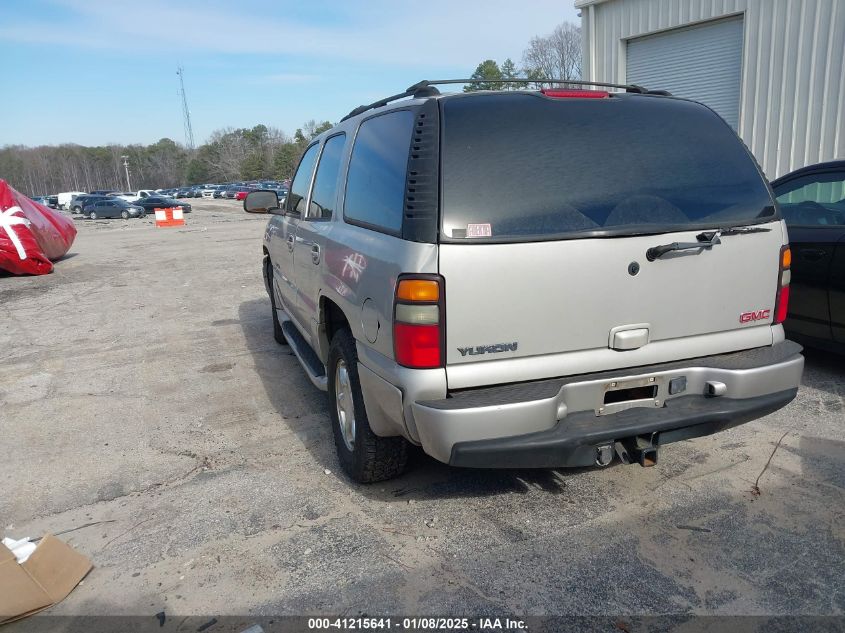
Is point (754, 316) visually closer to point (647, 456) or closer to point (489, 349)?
point (647, 456)

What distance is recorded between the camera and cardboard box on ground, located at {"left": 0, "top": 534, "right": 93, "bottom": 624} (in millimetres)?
2699

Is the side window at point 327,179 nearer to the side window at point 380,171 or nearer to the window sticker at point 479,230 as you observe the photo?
the side window at point 380,171

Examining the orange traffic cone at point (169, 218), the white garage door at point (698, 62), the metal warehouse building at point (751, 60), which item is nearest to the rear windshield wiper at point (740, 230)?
the metal warehouse building at point (751, 60)

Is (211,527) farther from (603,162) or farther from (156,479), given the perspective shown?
(603,162)

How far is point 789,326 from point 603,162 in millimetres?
3109

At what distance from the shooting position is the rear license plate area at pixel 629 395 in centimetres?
295

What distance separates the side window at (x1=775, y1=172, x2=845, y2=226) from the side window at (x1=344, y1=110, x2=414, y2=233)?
3.39m

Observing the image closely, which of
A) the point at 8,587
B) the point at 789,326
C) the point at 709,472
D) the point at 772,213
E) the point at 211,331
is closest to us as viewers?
the point at 8,587

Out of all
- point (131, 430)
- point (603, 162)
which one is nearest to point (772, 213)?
point (603, 162)

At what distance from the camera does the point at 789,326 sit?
17.1 feet

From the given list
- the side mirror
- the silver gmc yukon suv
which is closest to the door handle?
the silver gmc yukon suv

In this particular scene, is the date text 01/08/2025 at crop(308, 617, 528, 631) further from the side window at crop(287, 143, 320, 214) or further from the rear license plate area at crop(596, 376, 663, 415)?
the side window at crop(287, 143, 320, 214)

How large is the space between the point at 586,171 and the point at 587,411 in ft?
3.49

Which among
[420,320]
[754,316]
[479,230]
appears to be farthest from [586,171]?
[754,316]
